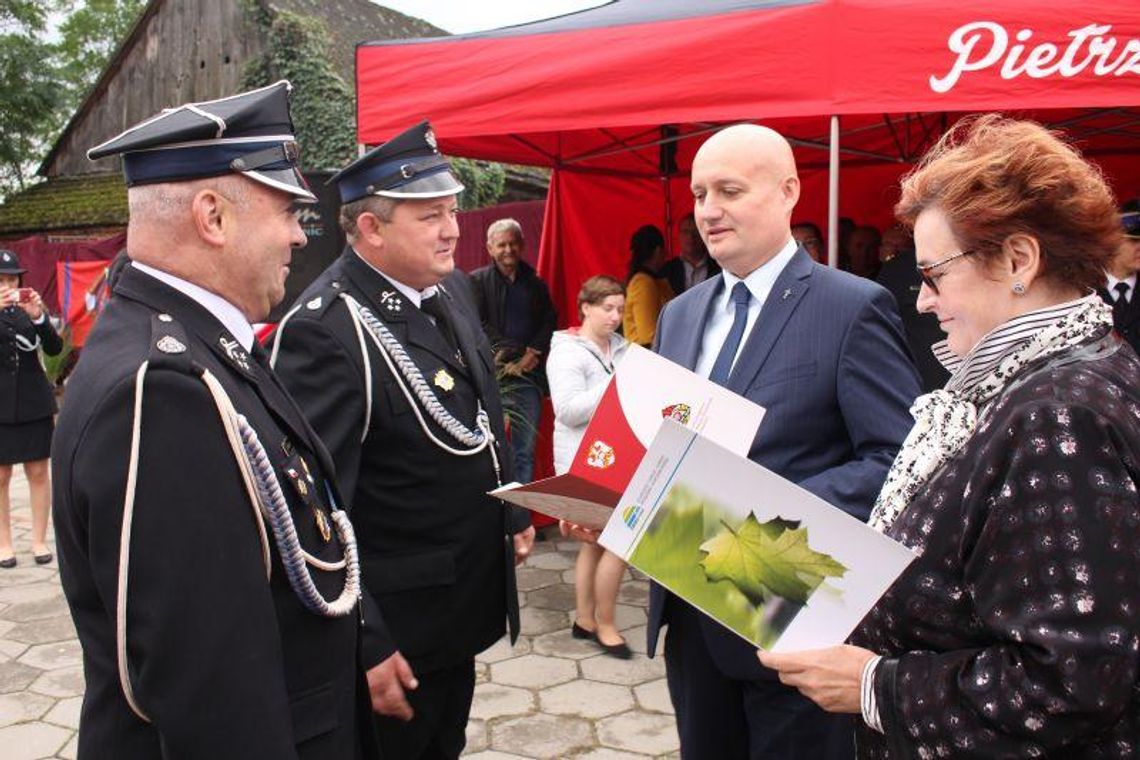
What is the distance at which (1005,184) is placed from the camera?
4.52ft

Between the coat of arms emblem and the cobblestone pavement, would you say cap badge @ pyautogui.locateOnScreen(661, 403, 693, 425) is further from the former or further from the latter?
the cobblestone pavement

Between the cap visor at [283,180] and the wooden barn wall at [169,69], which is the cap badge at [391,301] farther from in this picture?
the wooden barn wall at [169,69]

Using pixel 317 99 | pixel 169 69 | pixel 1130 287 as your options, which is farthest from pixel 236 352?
pixel 169 69

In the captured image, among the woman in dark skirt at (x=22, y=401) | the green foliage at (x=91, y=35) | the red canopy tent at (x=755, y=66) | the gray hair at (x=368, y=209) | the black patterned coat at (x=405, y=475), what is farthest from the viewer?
the green foliage at (x=91, y=35)

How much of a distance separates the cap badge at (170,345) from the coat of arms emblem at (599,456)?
780mm

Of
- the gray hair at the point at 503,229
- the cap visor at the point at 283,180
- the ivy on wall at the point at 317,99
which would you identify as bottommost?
the cap visor at the point at 283,180

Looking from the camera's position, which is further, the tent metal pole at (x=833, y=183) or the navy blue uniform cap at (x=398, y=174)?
the tent metal pole at (x=833, y=183)

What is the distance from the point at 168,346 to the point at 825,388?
4.53 feet

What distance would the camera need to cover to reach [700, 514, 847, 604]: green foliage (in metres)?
1.38

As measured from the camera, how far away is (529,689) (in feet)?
13.5

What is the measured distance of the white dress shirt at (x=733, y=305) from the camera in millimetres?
2297

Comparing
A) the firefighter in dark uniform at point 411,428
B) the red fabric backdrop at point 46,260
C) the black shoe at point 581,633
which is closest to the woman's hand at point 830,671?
the firefighter in dark uniform at point 411,428

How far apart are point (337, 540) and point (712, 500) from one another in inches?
26.3

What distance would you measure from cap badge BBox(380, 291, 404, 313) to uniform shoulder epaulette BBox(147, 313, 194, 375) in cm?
98
